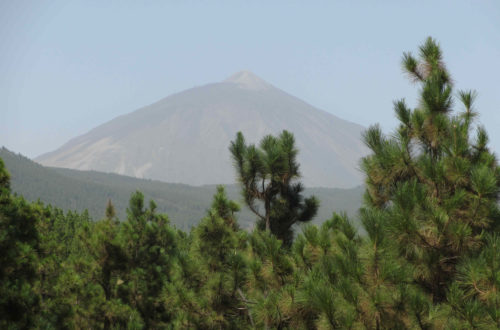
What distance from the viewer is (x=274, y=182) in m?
12.0

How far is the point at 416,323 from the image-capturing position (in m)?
6.05

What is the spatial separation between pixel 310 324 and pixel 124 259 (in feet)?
38.9

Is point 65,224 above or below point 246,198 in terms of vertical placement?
below

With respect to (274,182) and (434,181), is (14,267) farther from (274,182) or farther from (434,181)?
(434,181)

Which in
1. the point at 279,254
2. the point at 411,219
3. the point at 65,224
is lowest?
the point at 65,224

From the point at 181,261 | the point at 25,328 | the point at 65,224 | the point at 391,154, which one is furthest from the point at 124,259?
the point at 65,224

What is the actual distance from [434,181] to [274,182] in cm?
514

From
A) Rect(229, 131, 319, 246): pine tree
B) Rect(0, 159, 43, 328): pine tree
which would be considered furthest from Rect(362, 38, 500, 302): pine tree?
Rect(0, 159, 43, 328): pine tree

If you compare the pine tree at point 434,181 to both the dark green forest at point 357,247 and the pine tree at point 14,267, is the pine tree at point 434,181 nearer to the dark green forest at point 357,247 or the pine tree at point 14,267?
the dark green forest at point 357,247

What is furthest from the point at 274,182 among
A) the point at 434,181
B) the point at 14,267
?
the point at 14,267

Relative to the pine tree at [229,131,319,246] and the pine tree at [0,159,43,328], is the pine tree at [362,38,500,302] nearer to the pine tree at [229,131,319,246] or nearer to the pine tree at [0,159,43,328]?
the pine tree at [229,131,319,246]

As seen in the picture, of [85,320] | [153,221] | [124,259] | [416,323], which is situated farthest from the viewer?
[153,221]

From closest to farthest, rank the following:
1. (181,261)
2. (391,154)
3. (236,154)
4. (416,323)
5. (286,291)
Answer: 1. (416,323)
2. (286,291)
3. (391,154)
4. (181,261)
5. (236,154)

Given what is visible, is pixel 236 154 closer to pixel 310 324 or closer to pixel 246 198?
pixel 246 198
